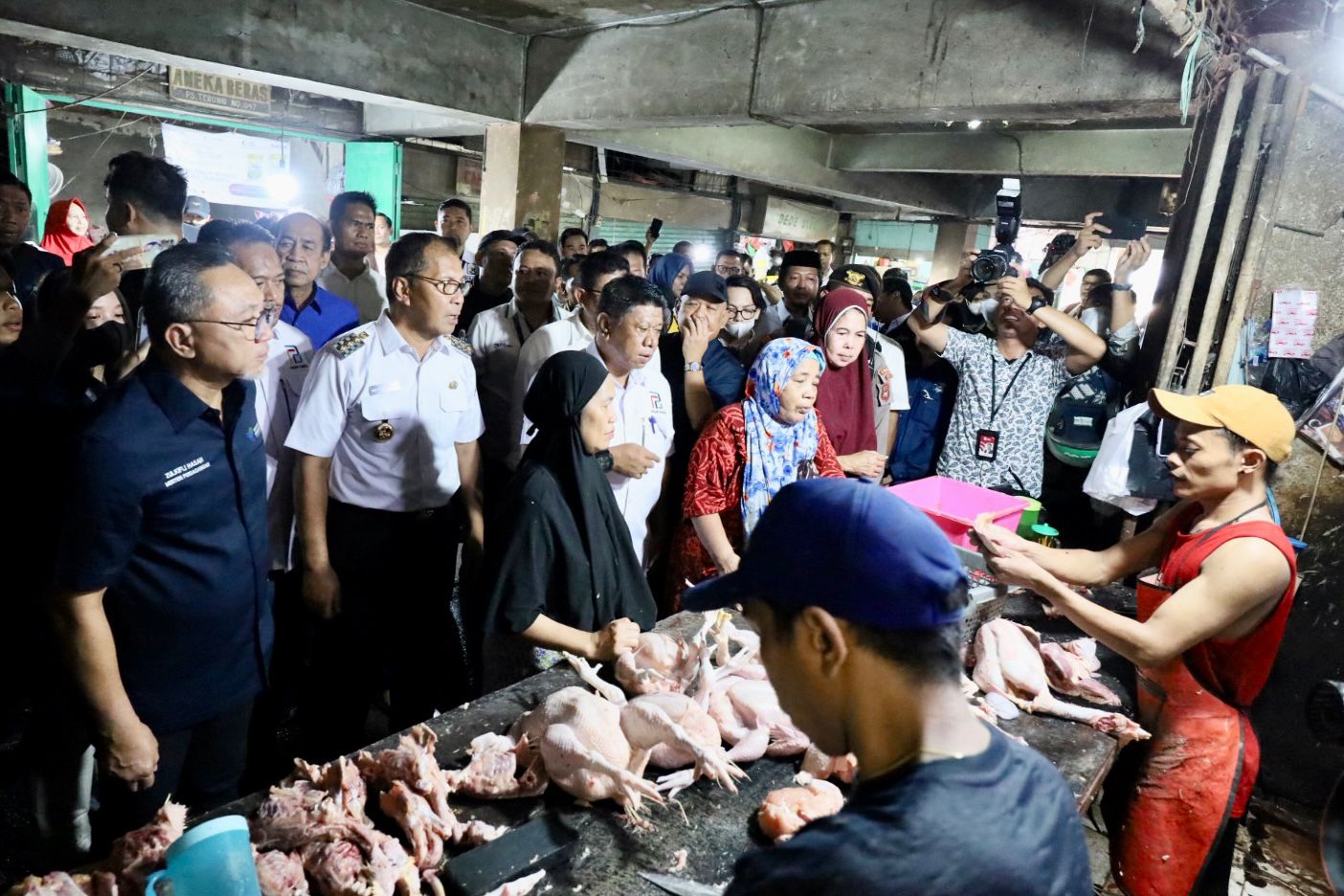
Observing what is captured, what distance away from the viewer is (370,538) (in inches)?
114

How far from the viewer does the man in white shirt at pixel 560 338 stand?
3.70 metres

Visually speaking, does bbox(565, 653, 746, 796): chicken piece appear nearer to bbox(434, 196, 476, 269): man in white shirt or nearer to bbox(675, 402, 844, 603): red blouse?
bbox(675, 402, 844, 603): red blouse

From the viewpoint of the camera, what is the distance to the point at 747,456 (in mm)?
3217

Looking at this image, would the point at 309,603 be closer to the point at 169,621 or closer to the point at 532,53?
the point at 169,621

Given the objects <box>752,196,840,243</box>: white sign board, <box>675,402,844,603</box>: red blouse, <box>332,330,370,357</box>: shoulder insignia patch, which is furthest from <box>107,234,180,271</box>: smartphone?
<box>752,196,840,243</box>: white sign board

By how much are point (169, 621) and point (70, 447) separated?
480mm

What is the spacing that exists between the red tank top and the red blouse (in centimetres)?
156

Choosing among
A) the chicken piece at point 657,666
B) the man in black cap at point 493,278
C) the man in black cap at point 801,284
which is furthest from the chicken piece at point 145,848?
the man in black cap at point 801,284

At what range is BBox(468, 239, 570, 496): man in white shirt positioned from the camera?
155 inches

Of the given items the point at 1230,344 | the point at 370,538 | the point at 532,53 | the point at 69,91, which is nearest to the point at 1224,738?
the point at 1230,344

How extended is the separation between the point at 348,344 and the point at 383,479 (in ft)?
1.66

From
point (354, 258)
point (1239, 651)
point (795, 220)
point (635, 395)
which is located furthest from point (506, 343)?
point (795, 220)

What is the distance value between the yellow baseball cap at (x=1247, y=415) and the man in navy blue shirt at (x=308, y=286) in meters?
3.42

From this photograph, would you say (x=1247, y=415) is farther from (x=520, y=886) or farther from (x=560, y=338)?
(x=560, y=338)
